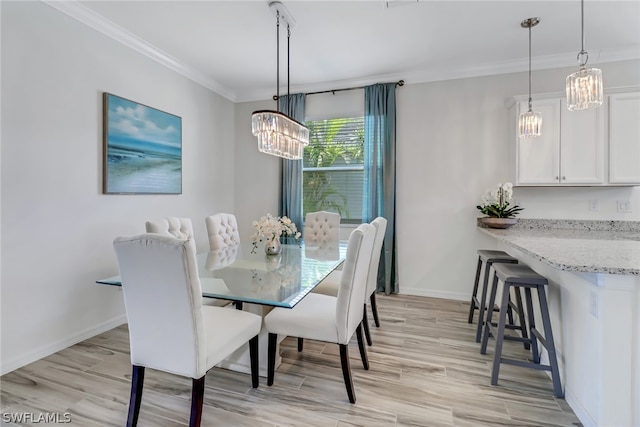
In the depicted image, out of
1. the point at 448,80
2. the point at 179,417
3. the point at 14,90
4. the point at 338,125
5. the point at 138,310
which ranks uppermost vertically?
the point at 448,80

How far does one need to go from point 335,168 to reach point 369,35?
1.73 meters

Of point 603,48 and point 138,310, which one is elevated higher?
point 603,48

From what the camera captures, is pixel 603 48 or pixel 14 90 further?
pixel 603 48

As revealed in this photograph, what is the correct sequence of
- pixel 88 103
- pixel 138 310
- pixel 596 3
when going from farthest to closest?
pixel 88 103 < pixel 596 3 < pixel 138 310

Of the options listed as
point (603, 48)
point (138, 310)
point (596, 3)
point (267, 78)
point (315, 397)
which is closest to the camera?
point (138, 310)

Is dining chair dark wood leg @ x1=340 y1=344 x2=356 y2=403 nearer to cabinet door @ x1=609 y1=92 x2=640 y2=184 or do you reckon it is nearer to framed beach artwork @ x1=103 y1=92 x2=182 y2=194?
framed beach artwork @ x1=103 y1=92 x2=182 y2=194

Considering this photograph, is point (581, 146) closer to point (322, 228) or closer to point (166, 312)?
point (322, 228)

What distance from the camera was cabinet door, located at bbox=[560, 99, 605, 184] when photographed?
2.99 m

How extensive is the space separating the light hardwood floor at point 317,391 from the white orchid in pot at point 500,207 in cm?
119

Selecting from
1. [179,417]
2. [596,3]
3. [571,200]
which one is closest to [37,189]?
[179,417]

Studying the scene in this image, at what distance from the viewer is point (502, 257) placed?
272 centimetres

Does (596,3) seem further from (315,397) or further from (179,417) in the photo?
(179,417)

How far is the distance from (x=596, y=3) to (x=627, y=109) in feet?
3.60

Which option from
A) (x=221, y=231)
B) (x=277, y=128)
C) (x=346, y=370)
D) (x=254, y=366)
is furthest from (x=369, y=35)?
(x=254, y=366)
